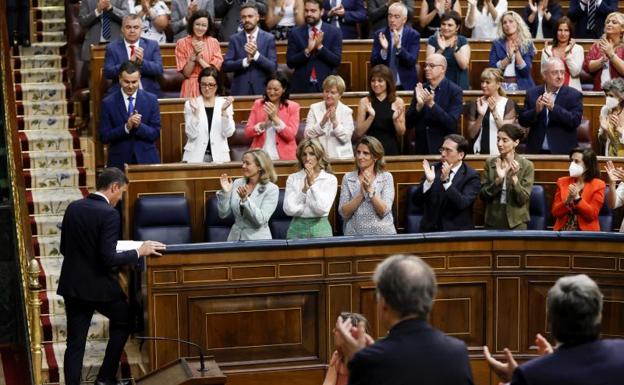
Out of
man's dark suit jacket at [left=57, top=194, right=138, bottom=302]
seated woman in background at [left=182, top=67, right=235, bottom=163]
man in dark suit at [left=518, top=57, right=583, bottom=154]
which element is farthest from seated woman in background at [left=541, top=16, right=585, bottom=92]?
man's dark suit jacket at [left=57, top=194, right=138, bottom=302]

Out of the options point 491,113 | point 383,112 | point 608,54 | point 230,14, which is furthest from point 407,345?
point 230,14

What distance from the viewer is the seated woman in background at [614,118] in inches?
263

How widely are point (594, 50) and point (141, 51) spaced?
2767mm

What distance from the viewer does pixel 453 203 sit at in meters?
6.00

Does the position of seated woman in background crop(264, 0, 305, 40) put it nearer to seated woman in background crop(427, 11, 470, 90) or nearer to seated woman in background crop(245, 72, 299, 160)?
seated woman in background crop(427, 11, 470, 90)

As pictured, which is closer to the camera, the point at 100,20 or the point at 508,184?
the point at 508,184

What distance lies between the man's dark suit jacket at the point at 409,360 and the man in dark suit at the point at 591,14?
240 inches

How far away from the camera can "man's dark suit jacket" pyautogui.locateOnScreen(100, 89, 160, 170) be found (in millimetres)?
6508

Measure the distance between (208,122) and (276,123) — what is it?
0.36 m

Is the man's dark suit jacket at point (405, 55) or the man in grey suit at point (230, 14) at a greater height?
the man in grey suit at point (230, 14)

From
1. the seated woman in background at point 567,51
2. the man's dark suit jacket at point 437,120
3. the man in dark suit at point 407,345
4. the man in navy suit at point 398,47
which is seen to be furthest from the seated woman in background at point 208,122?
the man in dark suit at point 407,345

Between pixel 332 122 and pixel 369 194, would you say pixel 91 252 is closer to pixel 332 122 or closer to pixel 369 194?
pixel 369 194

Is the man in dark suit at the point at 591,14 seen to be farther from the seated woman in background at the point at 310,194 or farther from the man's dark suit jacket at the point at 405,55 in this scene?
the seated woman in background at the point at 310,194

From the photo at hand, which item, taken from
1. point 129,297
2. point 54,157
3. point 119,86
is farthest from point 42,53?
point 129,297
